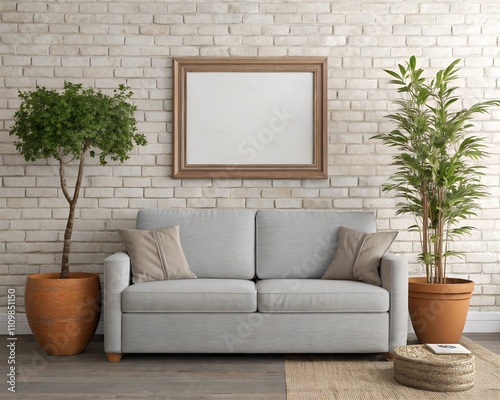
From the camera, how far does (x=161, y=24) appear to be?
4.50m

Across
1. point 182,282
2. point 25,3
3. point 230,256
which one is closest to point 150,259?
point 182,282

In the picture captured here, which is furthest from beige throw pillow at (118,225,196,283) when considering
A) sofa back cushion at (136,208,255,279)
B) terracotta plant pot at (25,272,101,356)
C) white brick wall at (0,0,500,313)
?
white brick wall at (0,0,500,313)

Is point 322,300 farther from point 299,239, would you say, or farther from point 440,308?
point 440,308

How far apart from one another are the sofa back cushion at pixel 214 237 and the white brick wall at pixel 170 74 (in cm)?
30

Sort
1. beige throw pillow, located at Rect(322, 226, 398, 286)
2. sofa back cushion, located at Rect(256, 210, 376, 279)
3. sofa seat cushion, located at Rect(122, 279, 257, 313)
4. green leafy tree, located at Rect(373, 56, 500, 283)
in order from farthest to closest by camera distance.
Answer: sofa back cushion, located at Rect(256, 210, 376, 279) < green leafy tree, located at Rect(373, 56, 500, 283) < beige throw pillow, located at Rect(322, 226, 398, 286) < sofa seat cushion, located at Rect(122, 279, 257, 313)

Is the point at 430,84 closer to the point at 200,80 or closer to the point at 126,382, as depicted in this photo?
the point at 200,80

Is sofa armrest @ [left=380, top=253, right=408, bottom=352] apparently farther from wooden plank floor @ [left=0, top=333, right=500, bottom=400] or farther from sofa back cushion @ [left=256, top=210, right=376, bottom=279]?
wooden plank floor @ [left=0, top=333, right=500, bottom=400]

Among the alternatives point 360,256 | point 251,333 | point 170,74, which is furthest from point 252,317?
point 170,74

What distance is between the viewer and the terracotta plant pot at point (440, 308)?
3.92 m

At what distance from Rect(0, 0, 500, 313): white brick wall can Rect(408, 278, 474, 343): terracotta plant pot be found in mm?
572

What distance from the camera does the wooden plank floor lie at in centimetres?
303

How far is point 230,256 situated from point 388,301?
1.12 meters

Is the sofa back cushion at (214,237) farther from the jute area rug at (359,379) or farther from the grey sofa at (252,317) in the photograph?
the jute area rug at (359,379)

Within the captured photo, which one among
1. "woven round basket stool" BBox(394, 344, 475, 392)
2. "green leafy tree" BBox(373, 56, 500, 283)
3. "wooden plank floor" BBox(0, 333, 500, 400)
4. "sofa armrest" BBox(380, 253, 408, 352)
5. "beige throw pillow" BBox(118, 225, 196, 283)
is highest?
"green leafy tree" BBox(373, 56, 500, 283)
